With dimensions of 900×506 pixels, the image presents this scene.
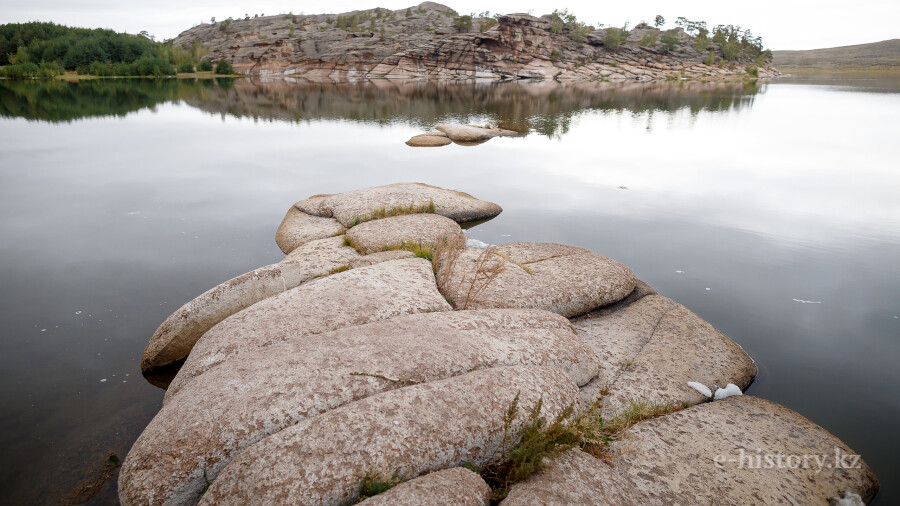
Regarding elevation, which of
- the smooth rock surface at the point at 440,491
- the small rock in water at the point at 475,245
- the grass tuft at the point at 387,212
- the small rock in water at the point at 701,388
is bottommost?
the small rock in water at the point at 701,388

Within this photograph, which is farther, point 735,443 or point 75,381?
point 75,381

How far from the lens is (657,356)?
6.96 metres

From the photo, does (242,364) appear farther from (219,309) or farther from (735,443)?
(735,443)

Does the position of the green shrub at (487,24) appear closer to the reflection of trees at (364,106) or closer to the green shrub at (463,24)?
the green shrub at (463,24)

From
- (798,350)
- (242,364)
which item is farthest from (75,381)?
(798,350)

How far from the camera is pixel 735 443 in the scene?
17.5 ft

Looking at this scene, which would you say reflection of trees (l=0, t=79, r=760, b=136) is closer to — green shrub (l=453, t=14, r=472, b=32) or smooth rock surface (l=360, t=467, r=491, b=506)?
smooth rock surface (l=360, t=467, r=491, b=506)

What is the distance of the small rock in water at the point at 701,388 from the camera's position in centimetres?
631

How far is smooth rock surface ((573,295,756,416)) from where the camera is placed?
621 cm

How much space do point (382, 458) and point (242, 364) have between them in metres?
2.13

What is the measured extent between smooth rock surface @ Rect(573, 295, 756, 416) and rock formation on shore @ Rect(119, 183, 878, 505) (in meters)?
0.03

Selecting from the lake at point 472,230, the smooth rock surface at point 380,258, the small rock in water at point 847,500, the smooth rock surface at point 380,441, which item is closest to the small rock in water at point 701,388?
the lake at point 472,230

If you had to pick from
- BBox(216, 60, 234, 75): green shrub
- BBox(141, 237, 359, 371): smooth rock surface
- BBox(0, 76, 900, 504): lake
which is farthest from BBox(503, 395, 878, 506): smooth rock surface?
BBox(216, 60, 234, 75): green shrub

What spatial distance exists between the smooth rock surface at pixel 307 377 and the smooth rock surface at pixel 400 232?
4.38m
